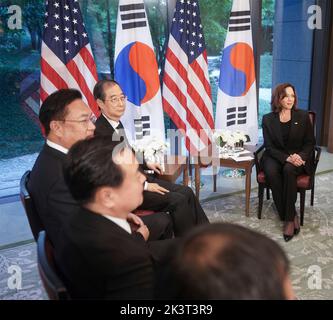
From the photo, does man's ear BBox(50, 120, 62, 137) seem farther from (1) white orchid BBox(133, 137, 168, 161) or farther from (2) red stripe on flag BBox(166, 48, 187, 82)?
(2) red stripe on flag BBox(166, 48, 187, 82)

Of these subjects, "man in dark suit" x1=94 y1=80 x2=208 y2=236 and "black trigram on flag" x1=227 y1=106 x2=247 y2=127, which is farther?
"black trigram on flag" x1=227 y1=106 x2=247 y2=127

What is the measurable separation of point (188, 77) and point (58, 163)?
9.50 ft

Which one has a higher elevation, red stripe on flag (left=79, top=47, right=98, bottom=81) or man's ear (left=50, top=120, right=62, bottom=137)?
red stripe on flag (left=79, top=47, right=98, bottom=81)

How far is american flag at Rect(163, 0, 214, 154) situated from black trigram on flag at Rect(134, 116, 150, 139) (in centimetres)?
30

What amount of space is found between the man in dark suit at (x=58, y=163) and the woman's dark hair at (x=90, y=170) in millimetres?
249

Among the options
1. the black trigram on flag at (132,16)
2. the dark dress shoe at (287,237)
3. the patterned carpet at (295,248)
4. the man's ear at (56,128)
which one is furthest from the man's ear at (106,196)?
the black trigram on flag at (132,16)

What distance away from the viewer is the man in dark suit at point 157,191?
2816mm

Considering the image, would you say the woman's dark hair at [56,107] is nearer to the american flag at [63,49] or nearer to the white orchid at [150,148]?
the white orchid at [150,148]

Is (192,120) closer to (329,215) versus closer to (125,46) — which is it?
(125,46)

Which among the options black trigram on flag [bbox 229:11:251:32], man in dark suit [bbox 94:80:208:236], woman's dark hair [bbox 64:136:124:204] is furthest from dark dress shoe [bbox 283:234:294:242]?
black trigram on flag [bbox 229:11:251:32]

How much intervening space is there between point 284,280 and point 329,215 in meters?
3.34

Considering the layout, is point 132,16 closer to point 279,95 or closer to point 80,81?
point 80,81

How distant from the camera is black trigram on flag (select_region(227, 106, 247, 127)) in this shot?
4.92 meters
